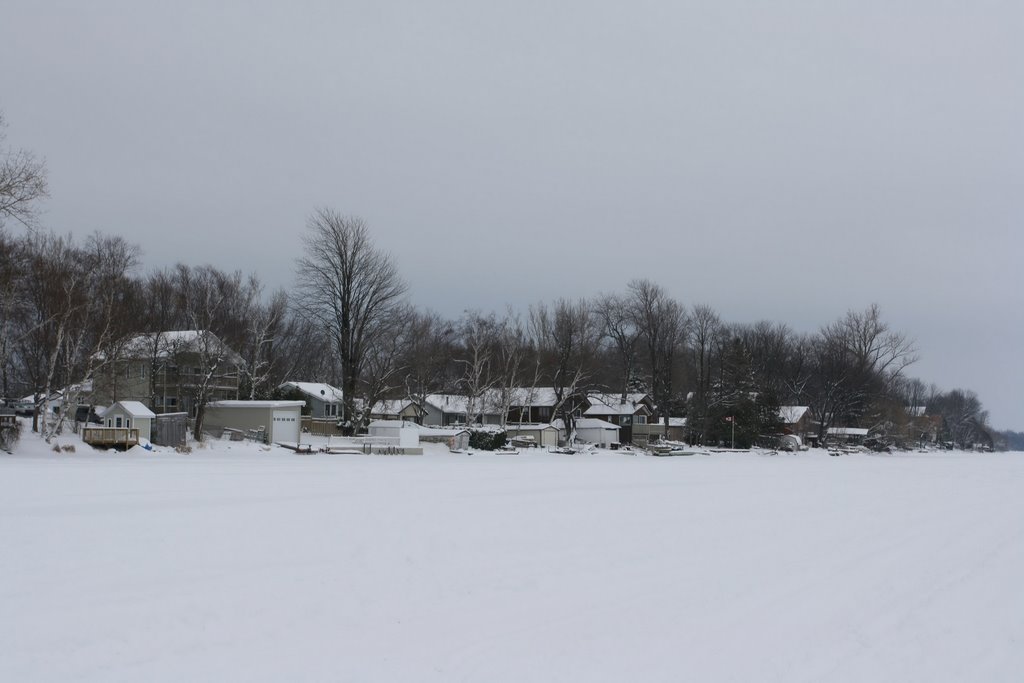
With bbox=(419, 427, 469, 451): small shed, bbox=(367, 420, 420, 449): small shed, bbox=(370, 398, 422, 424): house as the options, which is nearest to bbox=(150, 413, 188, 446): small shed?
bbox=(367, 420, 420, 449): small shed

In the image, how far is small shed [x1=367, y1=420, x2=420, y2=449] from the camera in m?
49.2

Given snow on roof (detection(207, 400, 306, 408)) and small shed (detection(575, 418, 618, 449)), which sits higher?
snow on roof (detection(207, 400, 306, 408))

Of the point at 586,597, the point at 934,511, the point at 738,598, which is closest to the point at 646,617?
the point at 586,597

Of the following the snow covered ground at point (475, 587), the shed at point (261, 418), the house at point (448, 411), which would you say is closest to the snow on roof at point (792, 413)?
the house at point (448, 411)

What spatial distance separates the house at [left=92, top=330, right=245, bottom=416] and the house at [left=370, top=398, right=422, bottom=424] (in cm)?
1629

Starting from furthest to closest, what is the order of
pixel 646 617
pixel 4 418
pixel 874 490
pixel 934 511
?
pixel 4 418
pixel 874 490
pixel 934 511
pixel 646 617

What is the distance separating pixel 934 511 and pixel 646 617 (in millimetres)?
17033

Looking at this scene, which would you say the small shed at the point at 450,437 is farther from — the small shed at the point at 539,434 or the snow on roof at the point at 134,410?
the snow on roof at the point at 134,410

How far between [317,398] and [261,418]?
75.3 feet

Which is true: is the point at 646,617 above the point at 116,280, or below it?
below

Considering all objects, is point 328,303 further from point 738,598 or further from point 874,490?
point 738,598

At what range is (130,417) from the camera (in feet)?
139

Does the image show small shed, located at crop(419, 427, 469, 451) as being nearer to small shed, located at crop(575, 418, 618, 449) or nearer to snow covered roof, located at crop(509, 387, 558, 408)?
small shed, located at crop(575, 418, 618, 449)

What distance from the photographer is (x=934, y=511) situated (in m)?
25.2
